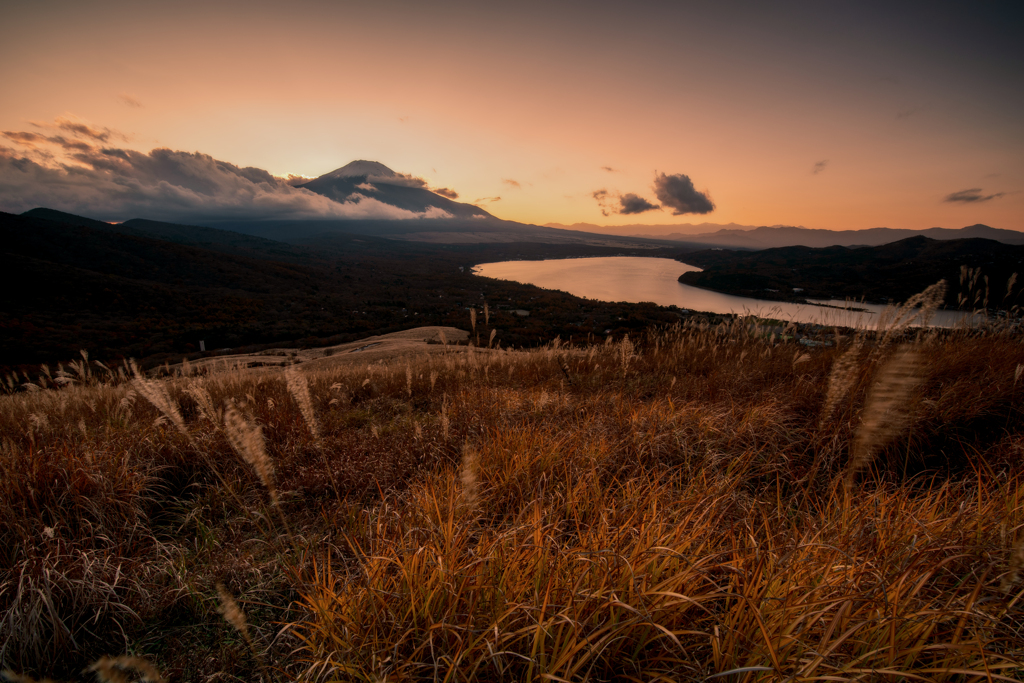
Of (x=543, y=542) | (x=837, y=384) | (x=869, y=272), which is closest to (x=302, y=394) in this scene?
(x=543, y=542)

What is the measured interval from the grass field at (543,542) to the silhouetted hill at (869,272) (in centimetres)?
5912

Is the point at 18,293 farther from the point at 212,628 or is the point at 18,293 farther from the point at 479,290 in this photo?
the point at 212,628

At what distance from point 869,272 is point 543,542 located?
101 meters

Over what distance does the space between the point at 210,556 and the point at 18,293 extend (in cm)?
6018

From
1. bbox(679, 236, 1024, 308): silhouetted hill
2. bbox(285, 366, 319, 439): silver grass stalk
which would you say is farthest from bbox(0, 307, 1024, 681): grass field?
bbox(679, 236, 1024, 308): silhouetted hill

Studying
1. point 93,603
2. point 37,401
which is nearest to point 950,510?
point 93,603

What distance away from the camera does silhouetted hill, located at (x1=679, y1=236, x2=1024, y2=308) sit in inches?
2259

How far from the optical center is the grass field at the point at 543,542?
1254 millimetres

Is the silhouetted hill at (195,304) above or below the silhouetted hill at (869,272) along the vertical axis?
below

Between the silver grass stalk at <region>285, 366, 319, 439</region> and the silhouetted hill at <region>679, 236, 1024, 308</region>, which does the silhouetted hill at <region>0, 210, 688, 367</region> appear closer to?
the silver grass stalk at <region>285, 366, 319, 439</region>

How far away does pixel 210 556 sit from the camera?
2117mm

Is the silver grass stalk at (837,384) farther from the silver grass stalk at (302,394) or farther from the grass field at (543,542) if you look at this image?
the silver grass stalk at (302,394)

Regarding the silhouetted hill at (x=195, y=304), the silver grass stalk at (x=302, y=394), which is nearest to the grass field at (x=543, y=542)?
the silver grass stalk at (x=302, y=394)

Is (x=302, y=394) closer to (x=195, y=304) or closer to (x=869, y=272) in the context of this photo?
(x=195, y=304)
